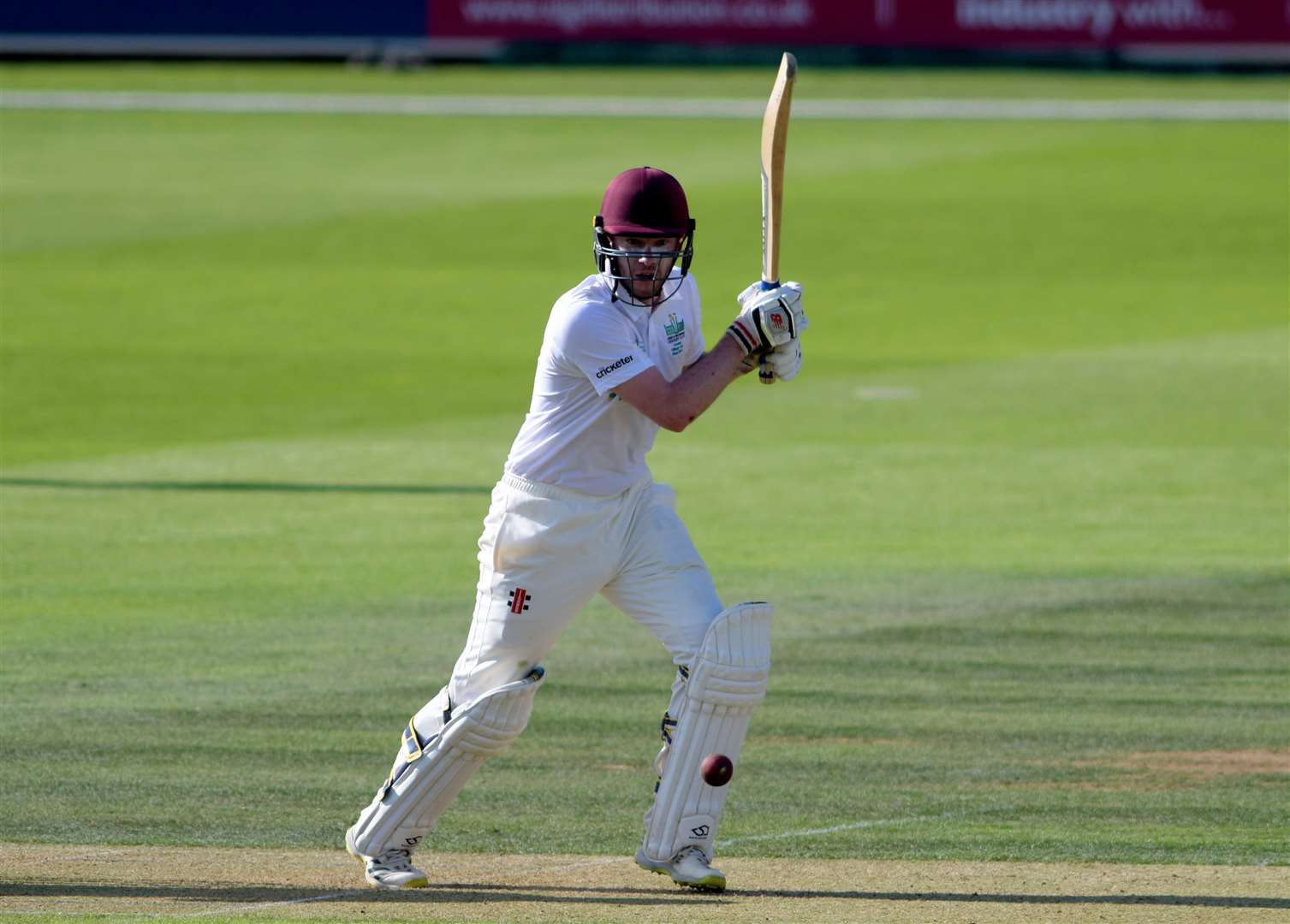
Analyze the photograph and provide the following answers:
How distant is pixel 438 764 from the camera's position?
21.7 ft

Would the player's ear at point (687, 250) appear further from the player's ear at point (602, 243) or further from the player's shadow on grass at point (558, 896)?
the player's shadow on grass at point (558, 896)

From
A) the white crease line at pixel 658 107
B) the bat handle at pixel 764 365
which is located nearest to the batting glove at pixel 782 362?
the bat handle at pixel 764 365

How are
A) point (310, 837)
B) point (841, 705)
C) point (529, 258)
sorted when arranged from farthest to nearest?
Result: point (529, 258) → point (841, 705) → point (310, 837)

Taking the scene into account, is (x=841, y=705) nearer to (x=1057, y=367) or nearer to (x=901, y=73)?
(x=1057, y=367)

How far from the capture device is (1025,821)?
7.76 m

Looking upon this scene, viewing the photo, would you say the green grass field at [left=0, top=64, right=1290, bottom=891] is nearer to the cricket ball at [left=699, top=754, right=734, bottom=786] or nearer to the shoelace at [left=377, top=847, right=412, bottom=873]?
the shoelace at [left=377, top=847, right=412, bottom=873]

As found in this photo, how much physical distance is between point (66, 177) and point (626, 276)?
2773 cm

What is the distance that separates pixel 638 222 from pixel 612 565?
95 cm

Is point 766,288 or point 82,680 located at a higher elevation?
point 766,288

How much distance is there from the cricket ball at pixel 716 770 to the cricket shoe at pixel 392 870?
87 centimetres

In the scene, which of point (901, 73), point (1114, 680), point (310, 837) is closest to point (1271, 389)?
point (1114, 680)

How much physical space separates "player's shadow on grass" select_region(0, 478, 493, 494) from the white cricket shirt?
7.87 meters

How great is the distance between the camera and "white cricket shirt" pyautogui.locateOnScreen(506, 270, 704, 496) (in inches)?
254

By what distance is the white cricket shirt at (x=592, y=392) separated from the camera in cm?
644
